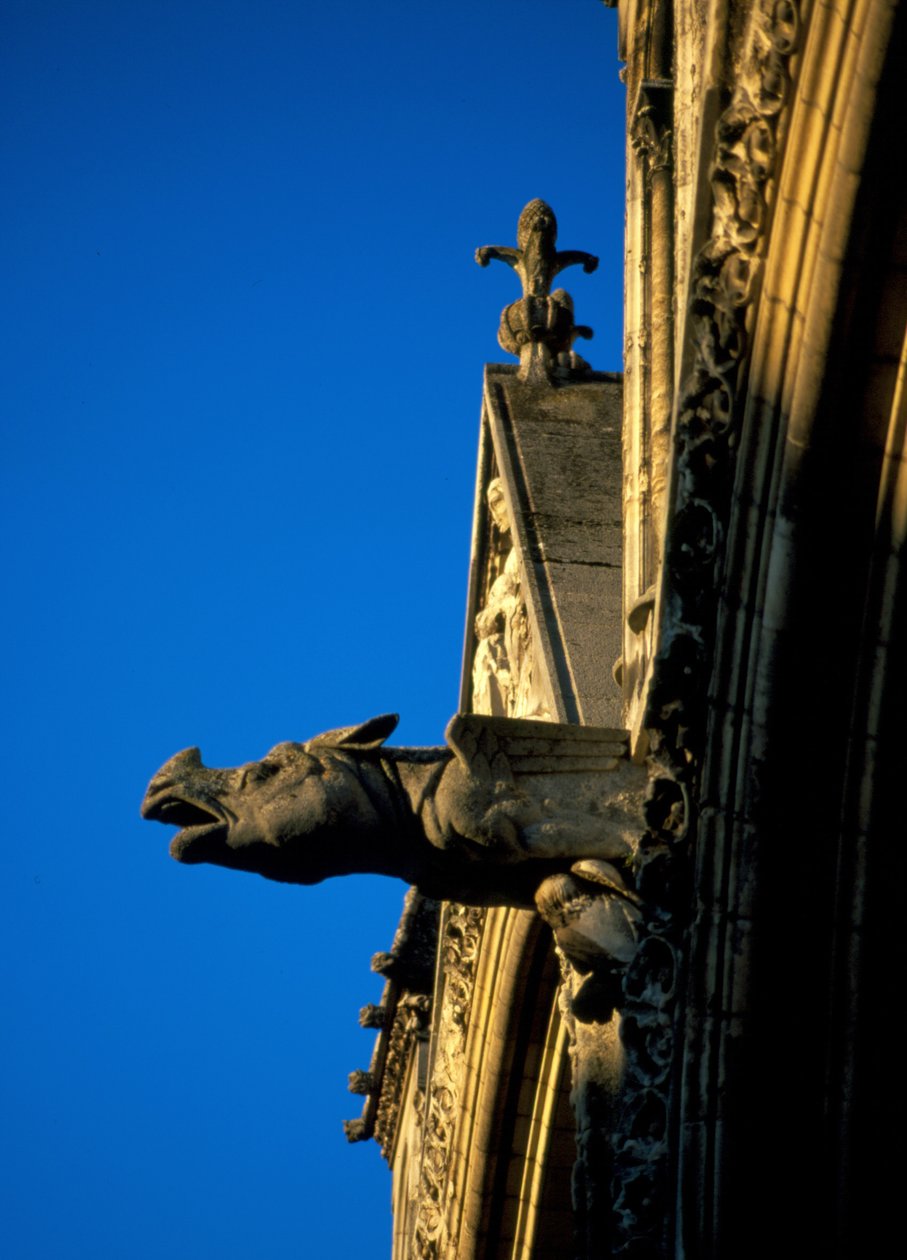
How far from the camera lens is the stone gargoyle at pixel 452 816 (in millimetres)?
5520

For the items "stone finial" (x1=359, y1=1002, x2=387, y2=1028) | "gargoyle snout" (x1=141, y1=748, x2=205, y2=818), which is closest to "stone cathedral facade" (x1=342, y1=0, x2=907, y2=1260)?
"gargoyle snout" (x1=141, y1=748, x2=205, y2=818)

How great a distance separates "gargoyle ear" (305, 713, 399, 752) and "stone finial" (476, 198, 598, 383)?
3.95 meters

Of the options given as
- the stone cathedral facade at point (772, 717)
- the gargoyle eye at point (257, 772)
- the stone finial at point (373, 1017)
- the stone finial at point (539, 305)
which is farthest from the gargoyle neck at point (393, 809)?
the stone finial at point (373, 1017)

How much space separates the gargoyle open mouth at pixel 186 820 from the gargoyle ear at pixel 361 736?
339 millimetres

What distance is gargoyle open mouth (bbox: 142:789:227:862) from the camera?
18.2 ft

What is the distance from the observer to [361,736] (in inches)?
226

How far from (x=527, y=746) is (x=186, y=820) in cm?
92

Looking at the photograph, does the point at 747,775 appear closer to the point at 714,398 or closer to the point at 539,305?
the point at 714,398

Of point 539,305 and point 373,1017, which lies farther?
point 373,1017

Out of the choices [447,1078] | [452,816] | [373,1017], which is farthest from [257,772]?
[373,1017]

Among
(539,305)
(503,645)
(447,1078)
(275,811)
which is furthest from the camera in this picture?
(539,305)

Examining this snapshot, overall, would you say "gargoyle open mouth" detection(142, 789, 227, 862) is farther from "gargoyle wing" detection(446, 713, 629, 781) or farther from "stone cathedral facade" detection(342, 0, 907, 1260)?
"stone cathedral facade" detection(342, 0, 907, 1260)

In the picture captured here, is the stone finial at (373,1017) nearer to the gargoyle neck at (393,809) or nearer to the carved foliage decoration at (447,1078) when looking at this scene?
the carved foliage decoration at (447,1078)

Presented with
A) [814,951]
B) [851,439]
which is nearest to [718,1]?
[851,439]
